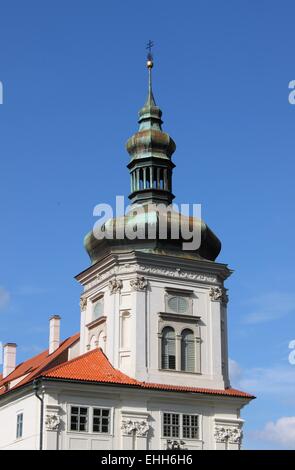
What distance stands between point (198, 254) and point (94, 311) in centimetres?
653

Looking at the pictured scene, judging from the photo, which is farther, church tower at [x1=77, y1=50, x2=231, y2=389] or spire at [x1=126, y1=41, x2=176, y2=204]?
spire at [x1=126, y1=41, x2=176, y2=204]

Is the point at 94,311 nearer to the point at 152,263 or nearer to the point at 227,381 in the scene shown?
the point at 152,263

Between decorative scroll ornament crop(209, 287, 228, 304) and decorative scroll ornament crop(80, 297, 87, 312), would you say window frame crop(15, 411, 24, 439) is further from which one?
decorative scroll ornament crop(209, 287, 228, 304)

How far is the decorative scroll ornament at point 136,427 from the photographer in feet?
158

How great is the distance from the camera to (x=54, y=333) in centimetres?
6222

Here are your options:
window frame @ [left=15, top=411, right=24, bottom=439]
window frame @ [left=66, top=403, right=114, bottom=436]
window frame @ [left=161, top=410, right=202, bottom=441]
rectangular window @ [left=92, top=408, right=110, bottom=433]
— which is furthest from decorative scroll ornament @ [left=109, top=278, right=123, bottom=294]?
window frame @ [left=15, top=411, right=24, bottom=439]

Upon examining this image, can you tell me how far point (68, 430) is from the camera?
47.0 m

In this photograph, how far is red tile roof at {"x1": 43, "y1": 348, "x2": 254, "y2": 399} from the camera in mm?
47812

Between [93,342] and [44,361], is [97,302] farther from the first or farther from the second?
[44,361]

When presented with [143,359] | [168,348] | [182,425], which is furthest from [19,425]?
[168,348]

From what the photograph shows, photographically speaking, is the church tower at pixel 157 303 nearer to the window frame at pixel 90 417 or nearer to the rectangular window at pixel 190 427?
the rectangular window at pixel 190 427

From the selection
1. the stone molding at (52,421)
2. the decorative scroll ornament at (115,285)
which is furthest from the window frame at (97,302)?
the stone molding at (52,421)

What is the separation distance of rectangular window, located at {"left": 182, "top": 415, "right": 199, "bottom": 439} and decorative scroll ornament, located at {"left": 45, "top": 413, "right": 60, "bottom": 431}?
680 cm
